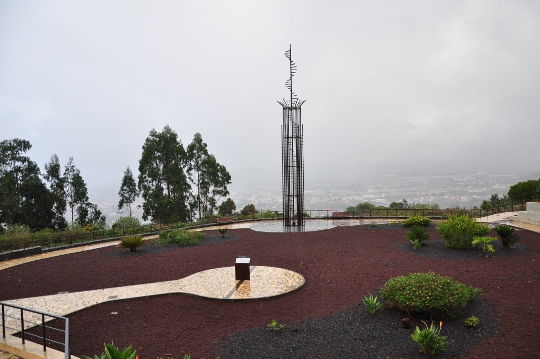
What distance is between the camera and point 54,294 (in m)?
9.12

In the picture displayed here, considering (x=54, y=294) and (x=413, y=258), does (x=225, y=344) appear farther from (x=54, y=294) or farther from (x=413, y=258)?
(x=413, y=258)

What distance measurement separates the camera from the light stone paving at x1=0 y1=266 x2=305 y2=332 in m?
8.22

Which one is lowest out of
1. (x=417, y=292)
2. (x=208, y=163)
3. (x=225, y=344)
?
(x=225, y=344)

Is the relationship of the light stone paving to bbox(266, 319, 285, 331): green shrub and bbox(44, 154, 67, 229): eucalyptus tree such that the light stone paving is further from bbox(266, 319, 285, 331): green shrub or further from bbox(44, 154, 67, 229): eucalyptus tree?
bbox(44, 154, 67, 229): eucalyptus tree

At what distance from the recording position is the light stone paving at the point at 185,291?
8.22 meters

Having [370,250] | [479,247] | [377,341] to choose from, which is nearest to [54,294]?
[377,341]

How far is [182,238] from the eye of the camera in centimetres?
1506

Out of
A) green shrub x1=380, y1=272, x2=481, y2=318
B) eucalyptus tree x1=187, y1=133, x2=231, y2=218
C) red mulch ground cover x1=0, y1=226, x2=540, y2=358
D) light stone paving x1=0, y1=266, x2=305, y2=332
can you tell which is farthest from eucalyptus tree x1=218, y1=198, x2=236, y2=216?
green shrub x1=380, y1=272, x2=481, y2=318

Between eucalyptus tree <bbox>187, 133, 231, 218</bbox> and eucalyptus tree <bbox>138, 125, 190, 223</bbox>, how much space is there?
0.84 meters

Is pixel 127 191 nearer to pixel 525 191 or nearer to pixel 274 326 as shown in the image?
pixel 274 326

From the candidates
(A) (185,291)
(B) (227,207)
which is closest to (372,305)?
(A) (185,291)

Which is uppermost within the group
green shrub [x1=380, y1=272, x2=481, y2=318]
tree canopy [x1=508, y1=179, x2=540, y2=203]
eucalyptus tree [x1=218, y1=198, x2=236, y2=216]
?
tree canopy [x1=508, y1=179, x2=540, y2=203]

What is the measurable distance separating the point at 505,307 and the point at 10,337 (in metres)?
8.85

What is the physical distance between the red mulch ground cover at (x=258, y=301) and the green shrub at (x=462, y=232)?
3.54 feet
